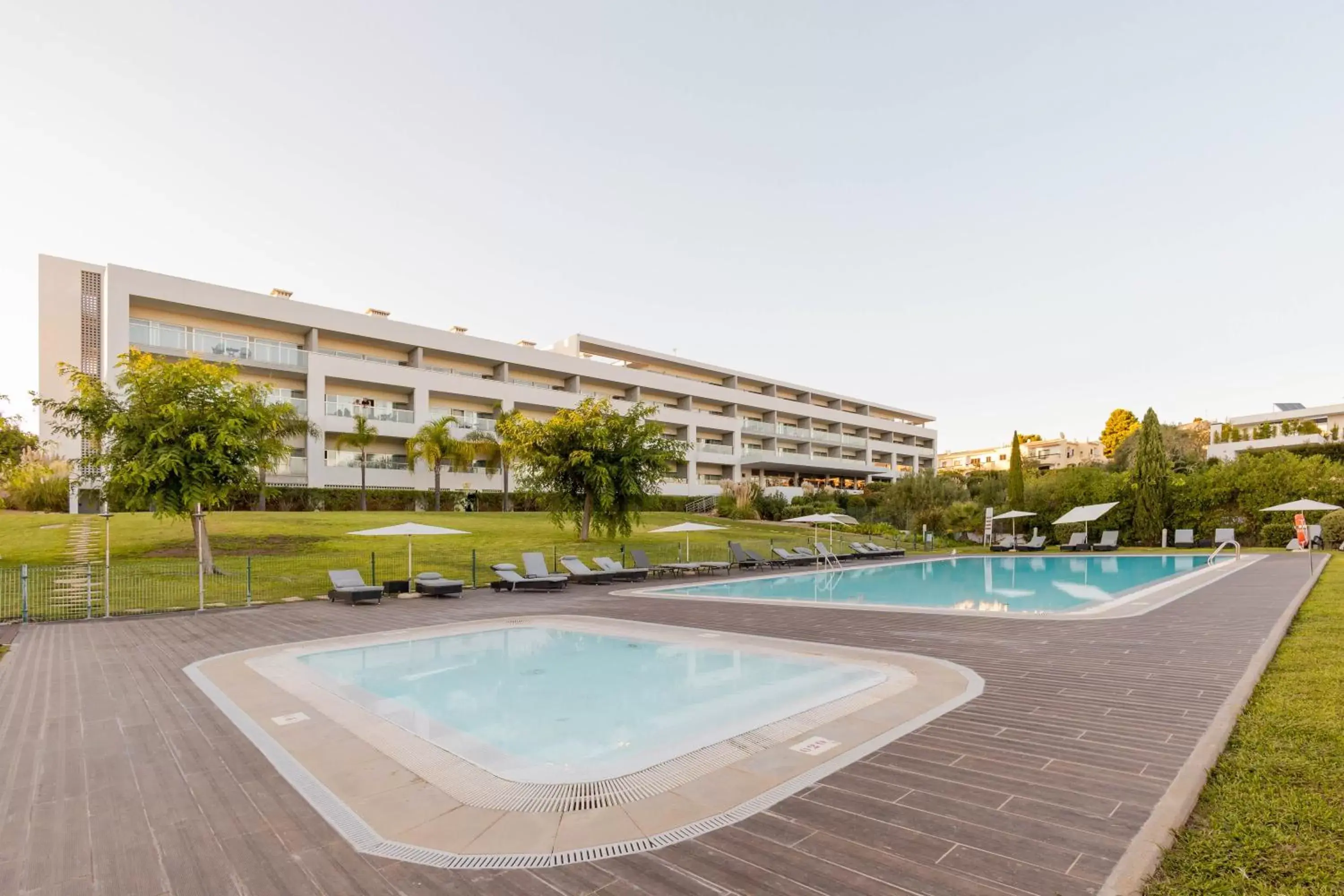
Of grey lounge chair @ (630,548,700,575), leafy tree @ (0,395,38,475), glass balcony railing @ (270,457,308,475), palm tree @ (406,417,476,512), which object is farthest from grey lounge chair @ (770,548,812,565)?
glass balcony railing @ (270,457,308,475)

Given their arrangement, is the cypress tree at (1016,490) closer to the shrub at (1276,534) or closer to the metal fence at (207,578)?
the shrub at (1276,534)

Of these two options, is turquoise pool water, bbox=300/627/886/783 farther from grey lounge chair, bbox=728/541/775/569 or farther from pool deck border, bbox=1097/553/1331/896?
grey lounge chair, bbox=728/541/775/569

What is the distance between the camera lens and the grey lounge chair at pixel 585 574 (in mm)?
17125

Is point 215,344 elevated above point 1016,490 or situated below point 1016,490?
above

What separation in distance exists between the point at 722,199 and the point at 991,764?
2425 centimetres

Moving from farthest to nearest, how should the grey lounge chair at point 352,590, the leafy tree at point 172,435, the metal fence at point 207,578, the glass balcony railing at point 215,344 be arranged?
the glass balcony railing at point 215,344 → the leafy tree at point 172,435 → the grey lounge chair at point 352,590 → the metal fence at point 207,578

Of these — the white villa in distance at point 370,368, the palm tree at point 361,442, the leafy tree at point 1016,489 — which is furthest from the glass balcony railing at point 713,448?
the palm tree at point 361,442

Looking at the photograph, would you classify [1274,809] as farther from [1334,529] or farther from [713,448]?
[713,448]

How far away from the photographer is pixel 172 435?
15023 mm

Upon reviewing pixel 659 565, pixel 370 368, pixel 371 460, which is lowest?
pixel 659 565

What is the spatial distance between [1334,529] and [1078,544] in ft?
25.4

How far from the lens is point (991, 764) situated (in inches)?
158

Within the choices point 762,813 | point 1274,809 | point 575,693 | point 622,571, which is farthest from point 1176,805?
point 622,571

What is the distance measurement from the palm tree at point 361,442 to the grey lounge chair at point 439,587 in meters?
18.5
